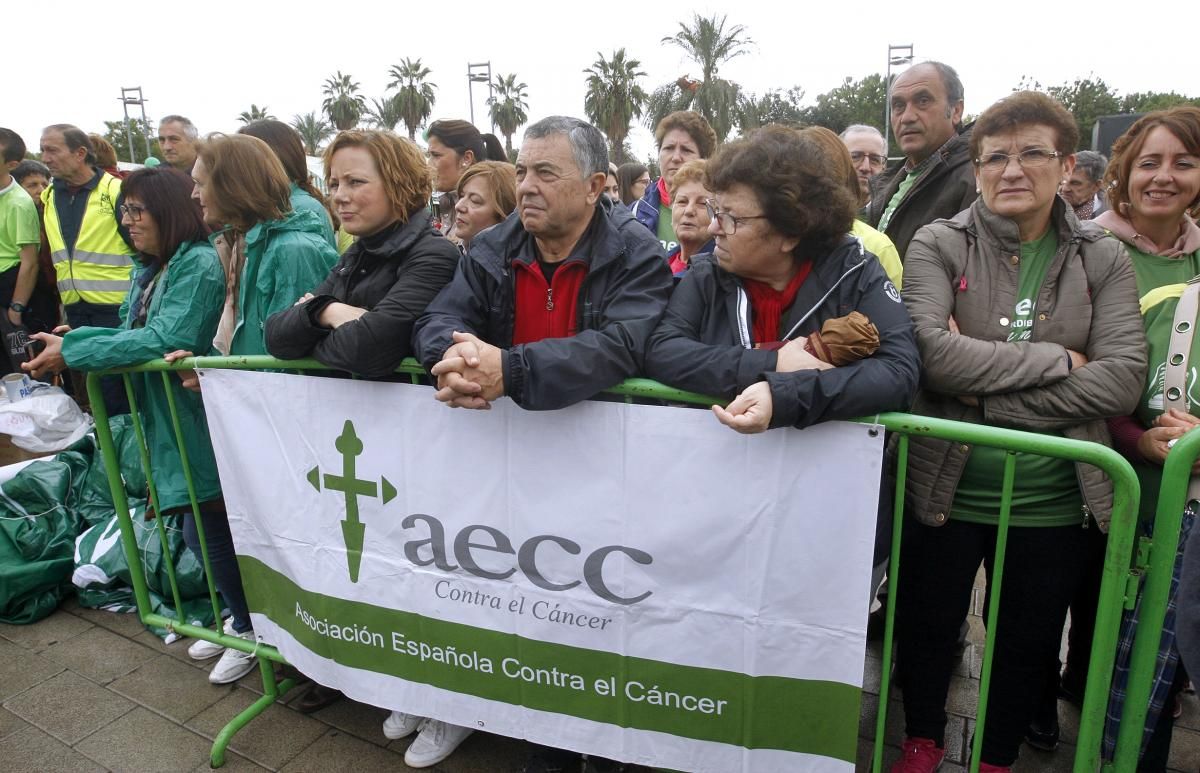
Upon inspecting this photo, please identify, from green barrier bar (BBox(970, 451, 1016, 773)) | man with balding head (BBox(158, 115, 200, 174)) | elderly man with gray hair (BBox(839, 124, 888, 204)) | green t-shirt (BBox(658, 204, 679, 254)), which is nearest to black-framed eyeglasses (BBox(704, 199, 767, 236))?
green barrier bar (BBox(970, 451, 1016, 773))

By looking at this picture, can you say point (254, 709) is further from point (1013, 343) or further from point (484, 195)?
point (1013, 343)

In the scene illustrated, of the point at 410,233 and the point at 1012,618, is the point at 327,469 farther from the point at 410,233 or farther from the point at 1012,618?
the point at 1012,618

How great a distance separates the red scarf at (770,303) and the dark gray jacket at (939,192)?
1349mm

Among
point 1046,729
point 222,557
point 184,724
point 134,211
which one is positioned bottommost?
point 184,724

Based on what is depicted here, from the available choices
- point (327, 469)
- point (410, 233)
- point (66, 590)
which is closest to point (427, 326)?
point (410, 233)

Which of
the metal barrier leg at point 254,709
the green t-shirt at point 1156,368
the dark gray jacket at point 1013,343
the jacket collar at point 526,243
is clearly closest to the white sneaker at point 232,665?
the metal barrier leg at point 254,709

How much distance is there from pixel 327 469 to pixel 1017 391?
2.16m

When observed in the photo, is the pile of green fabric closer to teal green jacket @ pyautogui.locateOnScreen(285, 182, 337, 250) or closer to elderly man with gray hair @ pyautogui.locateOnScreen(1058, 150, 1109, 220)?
teal green jacket @ pyautogui.locateOnScreen(285, 182, 337, 250)

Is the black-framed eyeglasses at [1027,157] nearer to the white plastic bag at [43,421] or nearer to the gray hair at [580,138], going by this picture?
the gray hair at [580,138]

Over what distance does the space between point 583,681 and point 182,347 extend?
207cm

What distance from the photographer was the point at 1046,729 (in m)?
2.63

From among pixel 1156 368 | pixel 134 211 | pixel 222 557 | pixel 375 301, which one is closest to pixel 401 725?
pixel 222 557

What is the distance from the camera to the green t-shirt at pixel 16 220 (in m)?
5.69

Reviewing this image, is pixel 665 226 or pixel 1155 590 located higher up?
pixel 665 226
